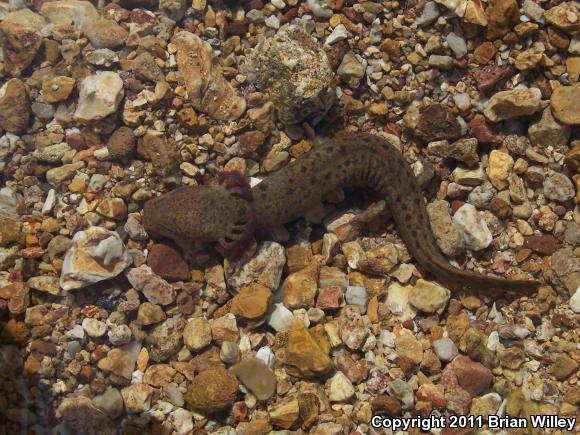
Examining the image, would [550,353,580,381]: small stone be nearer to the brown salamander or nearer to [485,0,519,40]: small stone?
the brown salamander

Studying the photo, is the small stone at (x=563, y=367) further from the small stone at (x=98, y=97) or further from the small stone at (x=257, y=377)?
the small stone at (x=98, y=97)

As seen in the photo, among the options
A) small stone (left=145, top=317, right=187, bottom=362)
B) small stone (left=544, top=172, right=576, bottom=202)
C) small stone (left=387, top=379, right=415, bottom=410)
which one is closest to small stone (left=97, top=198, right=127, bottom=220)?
small stone (left=145, top=317, right=187, bottom=362)

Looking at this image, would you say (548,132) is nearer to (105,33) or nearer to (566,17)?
(566,17)

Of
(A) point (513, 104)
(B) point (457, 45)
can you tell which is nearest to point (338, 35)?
(B) point (457, 45)

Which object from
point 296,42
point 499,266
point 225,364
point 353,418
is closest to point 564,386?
point 499,266

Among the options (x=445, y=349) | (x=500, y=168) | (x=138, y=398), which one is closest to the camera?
(x=138, y=398)

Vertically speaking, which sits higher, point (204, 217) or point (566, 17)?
point (566, 17)

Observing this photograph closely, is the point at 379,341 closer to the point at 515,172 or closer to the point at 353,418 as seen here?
the point at 353,418
